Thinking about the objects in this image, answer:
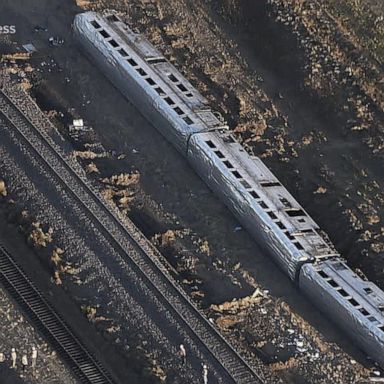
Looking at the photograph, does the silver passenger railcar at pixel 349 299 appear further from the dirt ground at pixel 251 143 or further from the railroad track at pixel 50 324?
the railroad track at pixel 50 324

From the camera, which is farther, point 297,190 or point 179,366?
point 297,190

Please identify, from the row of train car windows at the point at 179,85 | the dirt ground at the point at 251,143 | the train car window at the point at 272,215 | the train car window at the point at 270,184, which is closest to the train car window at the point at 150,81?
the row of train car windows at the point at 179,85

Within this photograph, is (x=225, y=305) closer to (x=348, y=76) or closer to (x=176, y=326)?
(x=176, y=326)

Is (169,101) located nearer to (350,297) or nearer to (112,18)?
(112,18)

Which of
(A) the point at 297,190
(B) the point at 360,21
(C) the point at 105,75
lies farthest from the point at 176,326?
(B) the point at 360,21

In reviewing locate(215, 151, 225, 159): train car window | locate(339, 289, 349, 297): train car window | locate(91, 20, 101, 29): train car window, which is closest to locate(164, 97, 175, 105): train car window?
locate(215, 151, 225, 159): train car window

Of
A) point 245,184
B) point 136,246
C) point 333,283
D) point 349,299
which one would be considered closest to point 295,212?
point 245,184
